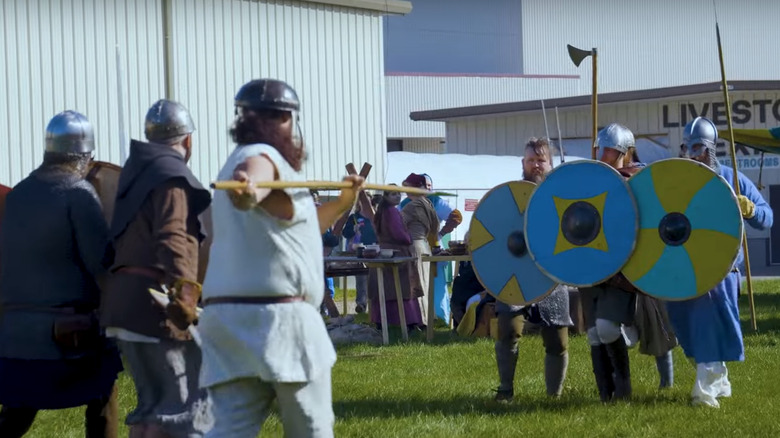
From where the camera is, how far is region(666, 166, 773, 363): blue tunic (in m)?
6.98

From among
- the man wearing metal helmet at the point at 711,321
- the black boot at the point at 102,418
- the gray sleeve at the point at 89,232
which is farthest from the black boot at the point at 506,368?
the gray sleeve at the point at 89,232

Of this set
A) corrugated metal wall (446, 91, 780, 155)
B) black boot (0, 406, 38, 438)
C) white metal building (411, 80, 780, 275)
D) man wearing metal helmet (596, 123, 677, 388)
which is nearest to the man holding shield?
man wearing metal helmet (596, 123, 677, 388)

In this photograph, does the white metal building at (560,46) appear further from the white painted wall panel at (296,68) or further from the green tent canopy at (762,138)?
the green tent canopy at (762,138)

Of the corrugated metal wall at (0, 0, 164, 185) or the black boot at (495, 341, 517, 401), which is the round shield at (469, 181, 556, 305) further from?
the corrugated metal wall at (0, 0, 164, 185)

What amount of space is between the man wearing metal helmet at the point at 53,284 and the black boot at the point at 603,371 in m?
3.01

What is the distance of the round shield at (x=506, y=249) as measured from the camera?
730 cm

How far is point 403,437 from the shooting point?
6.46 m

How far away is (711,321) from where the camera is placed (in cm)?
702

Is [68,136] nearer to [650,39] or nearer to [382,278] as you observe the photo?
[382,278]

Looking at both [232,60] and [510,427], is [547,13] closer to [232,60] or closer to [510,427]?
[232,60]

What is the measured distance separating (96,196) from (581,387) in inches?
151

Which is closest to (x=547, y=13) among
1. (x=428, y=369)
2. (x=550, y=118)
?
(x=550, y=118)

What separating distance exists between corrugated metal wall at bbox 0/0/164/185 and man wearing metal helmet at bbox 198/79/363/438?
9.46 meters

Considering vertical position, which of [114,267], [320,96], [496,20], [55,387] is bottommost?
[55,387]
